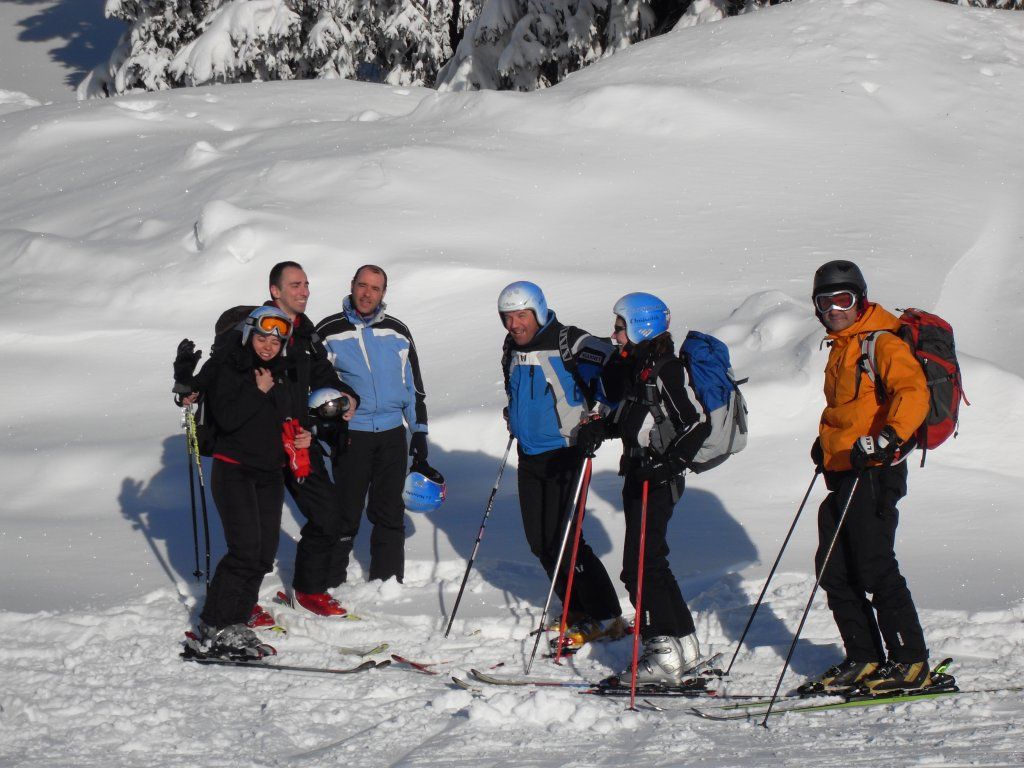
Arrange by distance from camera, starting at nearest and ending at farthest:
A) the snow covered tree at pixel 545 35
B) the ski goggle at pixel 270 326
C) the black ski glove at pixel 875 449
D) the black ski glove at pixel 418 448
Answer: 1. the black ski glove at pixel 875 449
2. the ski goggle at pixel 270 326
3. the black ski glove at pixel 418 448
4. the snow covered tree at pixel 545 35

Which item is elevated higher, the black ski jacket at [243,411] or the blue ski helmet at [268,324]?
the blue ski helmet at [268,324]

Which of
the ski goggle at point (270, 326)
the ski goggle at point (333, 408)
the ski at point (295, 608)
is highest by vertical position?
the ski goggle at point (270, 326)

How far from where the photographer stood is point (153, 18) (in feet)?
96.0

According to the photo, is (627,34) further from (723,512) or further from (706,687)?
(706,687)

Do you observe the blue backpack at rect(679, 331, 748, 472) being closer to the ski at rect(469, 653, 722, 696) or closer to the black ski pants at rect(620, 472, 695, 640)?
the black ski pants at rect(620, 472, 695, 640)

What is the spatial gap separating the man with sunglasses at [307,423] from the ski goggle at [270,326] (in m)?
0.09

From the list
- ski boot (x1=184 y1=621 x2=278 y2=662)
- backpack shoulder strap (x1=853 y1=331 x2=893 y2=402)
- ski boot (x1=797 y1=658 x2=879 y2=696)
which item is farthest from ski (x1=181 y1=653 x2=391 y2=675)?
backpack shoulder strap (x1=853 y1=331 x2=893 y2=402)

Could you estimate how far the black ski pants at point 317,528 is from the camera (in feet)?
20.5

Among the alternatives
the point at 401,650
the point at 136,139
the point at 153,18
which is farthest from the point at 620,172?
the point at 153,18

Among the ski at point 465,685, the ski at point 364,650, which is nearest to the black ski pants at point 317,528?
the ski at point 364,650

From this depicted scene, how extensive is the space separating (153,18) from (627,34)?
1308 cm

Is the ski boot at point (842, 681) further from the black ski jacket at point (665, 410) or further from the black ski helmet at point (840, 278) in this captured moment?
the black ski helmet at point (840, 278)

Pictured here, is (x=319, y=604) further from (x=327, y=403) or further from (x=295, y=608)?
(x=327, y=403)

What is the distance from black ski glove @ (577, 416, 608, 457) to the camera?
18.6 ft
